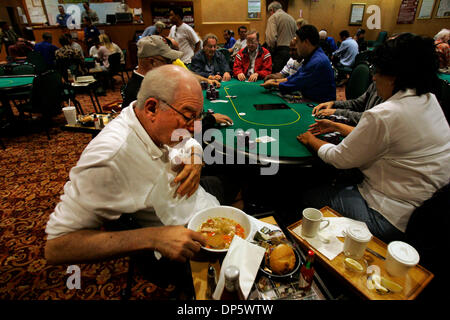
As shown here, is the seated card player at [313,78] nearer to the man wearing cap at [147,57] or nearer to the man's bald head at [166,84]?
the man wearing cap at [147,57]

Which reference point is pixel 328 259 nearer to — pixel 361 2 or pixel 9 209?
pixel 9 209

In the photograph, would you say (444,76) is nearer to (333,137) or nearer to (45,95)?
(333,137)

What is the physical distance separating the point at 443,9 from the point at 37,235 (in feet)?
49.5

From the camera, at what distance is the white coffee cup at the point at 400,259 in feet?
3.19

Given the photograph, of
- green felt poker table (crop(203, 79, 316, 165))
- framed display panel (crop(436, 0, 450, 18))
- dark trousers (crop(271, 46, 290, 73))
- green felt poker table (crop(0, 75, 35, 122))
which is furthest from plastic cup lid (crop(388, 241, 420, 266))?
framed display panel (crop(436, 0, 450, 18))

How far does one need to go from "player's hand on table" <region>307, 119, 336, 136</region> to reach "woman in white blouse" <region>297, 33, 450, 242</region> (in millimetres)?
467

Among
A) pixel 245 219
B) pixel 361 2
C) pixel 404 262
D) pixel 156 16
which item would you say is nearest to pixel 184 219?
pixel 245 219

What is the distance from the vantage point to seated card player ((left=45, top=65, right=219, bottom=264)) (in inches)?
35.5

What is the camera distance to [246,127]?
219 cm

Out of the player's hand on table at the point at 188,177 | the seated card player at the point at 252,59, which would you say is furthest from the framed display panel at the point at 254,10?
the player's hand on table at the point at 188,177

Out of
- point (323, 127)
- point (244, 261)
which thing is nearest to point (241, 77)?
point (323, 127)

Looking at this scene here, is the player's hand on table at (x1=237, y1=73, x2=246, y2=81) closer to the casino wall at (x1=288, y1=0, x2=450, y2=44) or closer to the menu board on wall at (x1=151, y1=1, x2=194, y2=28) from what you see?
the menu board on wall at (x1=151, y1=1, x2=194, y2=28)

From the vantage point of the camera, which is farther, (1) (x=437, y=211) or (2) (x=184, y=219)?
(2) (x=184, y=219)
